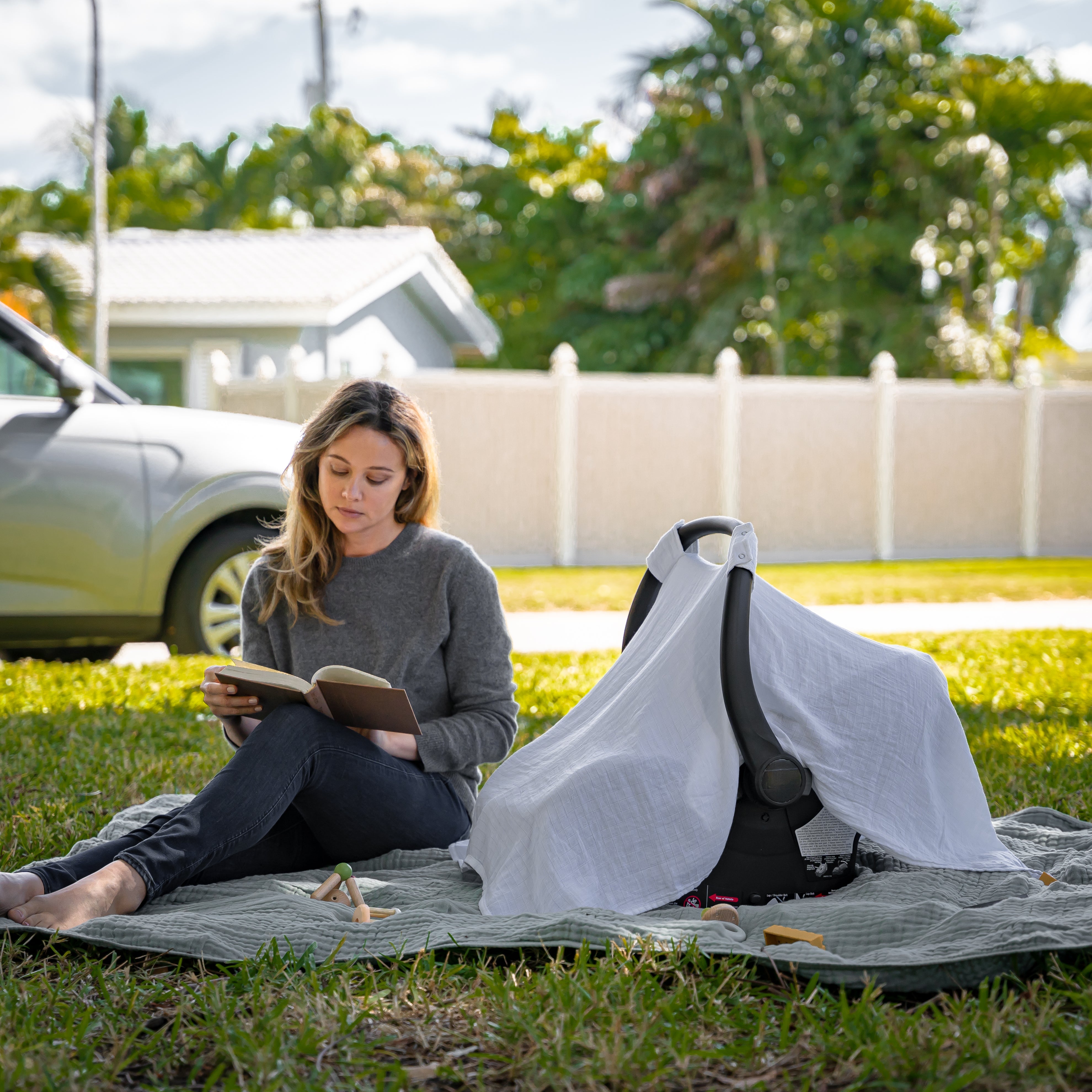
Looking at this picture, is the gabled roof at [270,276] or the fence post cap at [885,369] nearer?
the gabled roof at [270,276]

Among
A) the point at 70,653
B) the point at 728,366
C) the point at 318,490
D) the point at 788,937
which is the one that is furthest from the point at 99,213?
the point at 788,937

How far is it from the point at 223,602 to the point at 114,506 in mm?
820

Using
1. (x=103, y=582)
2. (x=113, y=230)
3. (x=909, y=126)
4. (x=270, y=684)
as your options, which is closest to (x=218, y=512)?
(x=103, y=582)

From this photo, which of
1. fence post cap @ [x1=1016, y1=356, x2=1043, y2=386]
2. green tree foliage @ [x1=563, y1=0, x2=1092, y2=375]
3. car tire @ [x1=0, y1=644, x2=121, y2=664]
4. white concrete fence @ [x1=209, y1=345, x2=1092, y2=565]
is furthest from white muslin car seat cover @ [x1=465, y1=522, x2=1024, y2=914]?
green tree foliage @ [x1=563, y1=0, x2=1092, y2=375]

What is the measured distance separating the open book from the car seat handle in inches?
26.8

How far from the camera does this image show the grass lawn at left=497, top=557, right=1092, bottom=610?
9898mm

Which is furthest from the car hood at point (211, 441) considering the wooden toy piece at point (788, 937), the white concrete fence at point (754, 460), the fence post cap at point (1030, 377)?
the fence post cap at point (1030, 377)

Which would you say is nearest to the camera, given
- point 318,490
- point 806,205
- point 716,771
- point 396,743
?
point 716,771

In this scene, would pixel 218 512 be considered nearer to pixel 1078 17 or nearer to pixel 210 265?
pixel 210 265

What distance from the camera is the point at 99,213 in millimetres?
15070

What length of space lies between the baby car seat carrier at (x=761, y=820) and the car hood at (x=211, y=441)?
368cm

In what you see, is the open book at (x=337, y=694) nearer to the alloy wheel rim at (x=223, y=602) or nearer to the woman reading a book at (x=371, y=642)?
the woman reading a book at (x=371, y=642)

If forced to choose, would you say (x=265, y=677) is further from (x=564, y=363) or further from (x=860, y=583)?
(x=564, y=363)

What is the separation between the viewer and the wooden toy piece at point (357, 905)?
2594 mm
